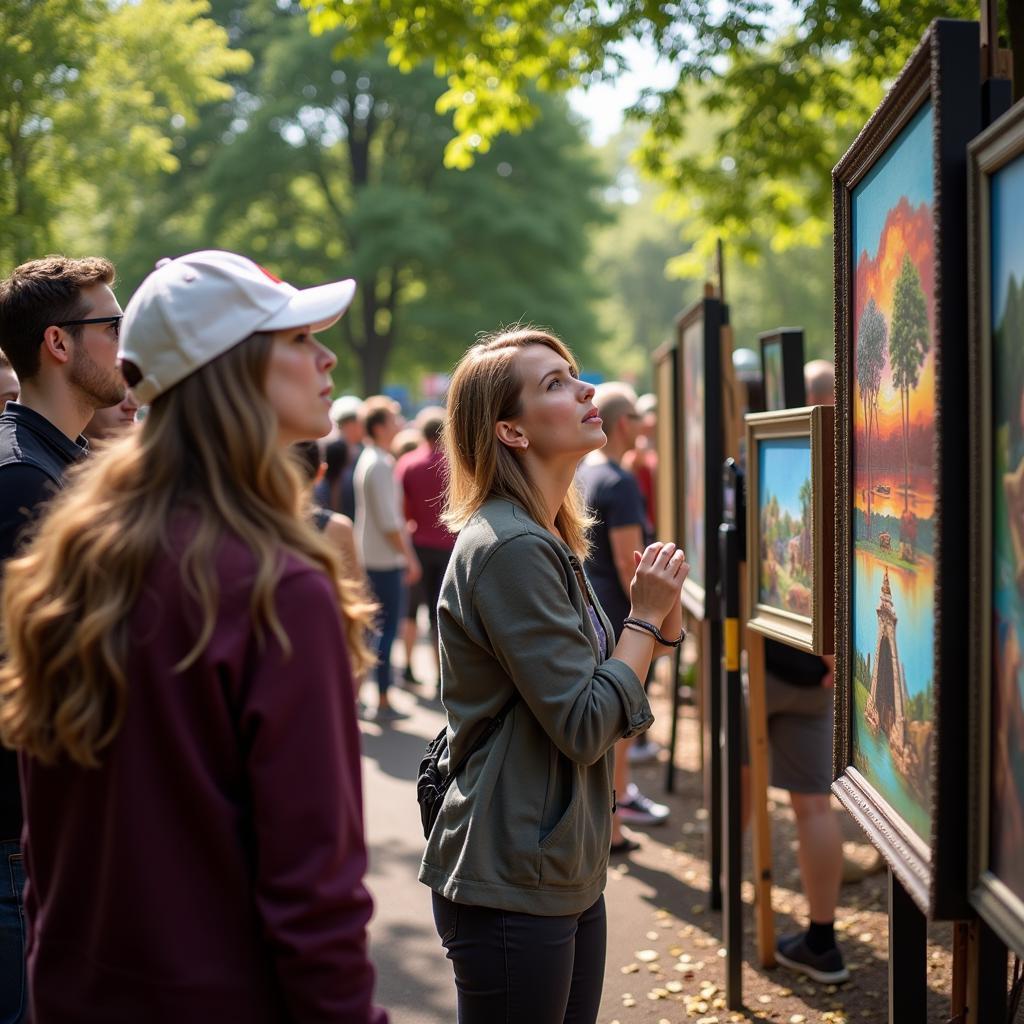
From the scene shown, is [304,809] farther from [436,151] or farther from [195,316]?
[436,151]

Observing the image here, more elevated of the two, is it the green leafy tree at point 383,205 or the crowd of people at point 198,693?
the green leafy tree at point 383,205

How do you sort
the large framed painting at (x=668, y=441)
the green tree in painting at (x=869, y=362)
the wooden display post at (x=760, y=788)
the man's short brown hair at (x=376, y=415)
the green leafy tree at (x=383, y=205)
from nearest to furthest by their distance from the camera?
the green tree in painting at (x=869, y=362)
the wooden display post at (x=760, y=788)
the large framed painting at (x=668, y=441)
the man's short brown hair at (x=376, y=415)
the green leafy tree at (x=383, y=205)

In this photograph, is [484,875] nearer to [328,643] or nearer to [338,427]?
[328,643]

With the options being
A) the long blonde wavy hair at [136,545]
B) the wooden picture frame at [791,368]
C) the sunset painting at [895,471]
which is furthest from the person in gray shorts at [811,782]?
the long blonde wavy hair at [136,545]

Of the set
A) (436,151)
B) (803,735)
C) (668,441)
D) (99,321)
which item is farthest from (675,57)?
(436,151)

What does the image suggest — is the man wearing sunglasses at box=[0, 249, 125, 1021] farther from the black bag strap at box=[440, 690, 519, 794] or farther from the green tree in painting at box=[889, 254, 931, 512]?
the green tree in painting at box=[889, 254, 931, 512]

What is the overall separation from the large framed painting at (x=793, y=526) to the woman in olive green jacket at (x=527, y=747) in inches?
16.9

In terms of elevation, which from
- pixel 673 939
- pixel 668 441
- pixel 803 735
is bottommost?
pixel 673 939

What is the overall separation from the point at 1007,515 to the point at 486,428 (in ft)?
4.19

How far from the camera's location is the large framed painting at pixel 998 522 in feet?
5.17

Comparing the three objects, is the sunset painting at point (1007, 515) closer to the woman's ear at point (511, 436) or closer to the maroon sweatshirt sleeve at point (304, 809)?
the maroon sweatshirt sleeve at point (304, 809)

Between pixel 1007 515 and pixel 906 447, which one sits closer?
pixel 1007 515

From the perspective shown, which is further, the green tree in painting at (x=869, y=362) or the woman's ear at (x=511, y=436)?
the woman's ear at (x=511, y=436)

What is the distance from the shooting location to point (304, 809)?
61.4 inches
